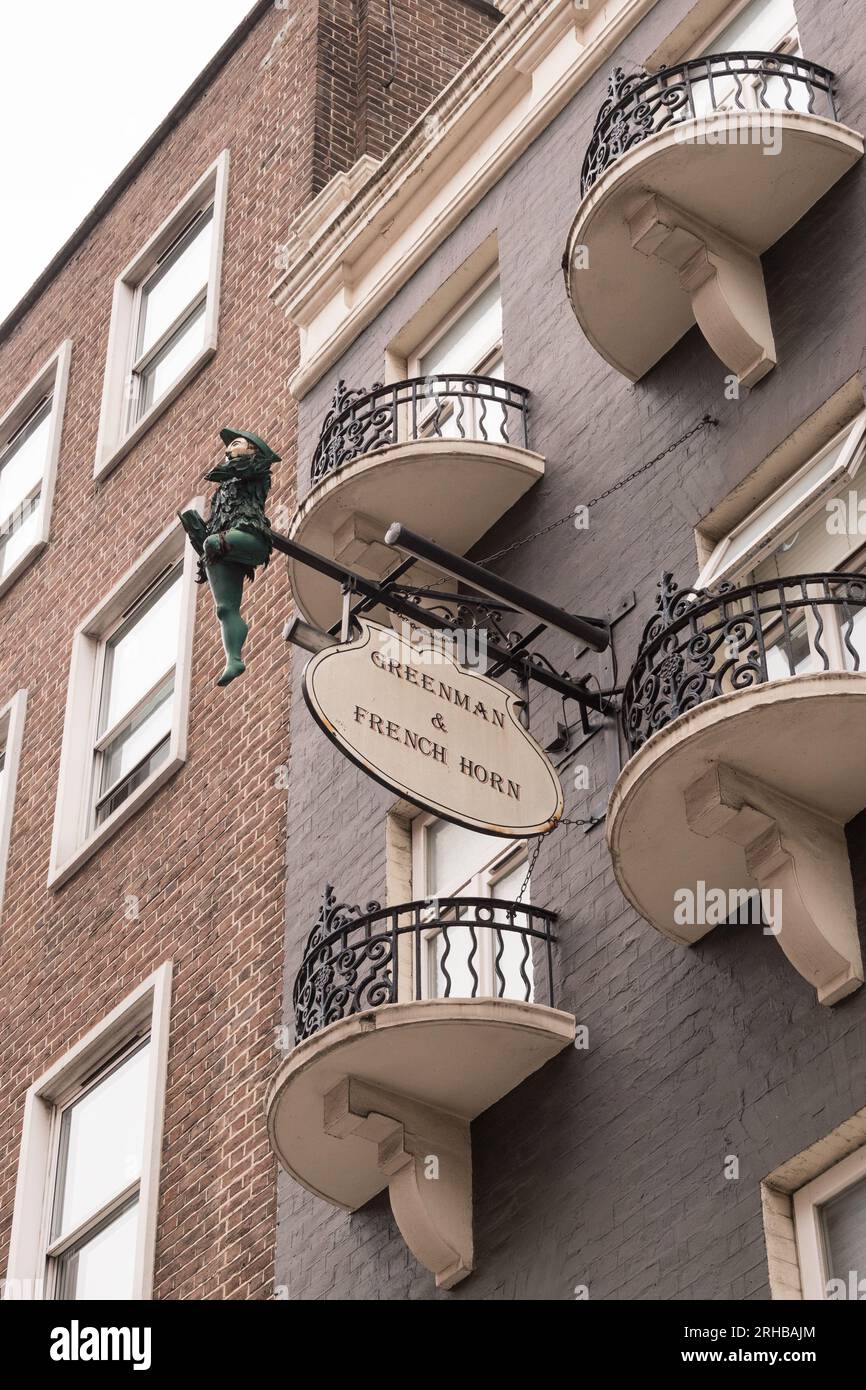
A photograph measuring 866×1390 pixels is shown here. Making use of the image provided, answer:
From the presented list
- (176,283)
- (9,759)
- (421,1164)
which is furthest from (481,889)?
(176,283)

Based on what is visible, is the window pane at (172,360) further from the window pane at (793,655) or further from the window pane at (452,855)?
the window pane at (793,655)

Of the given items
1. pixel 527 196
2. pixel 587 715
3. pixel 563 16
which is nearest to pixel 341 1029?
pixel 587 715

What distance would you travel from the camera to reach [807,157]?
13820mm

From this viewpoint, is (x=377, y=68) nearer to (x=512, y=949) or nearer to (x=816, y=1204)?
(x=512, y=949)

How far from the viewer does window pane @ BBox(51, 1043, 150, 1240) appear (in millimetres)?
17109

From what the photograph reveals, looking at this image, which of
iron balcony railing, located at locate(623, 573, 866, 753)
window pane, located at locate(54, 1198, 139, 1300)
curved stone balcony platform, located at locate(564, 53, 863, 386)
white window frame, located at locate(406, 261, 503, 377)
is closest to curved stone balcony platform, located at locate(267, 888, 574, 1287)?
iron balcony railing, located at locate(623, 573, 866, 753)

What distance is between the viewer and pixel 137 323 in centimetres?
2472

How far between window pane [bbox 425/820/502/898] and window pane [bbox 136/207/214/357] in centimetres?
977

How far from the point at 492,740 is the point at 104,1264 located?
6395mm

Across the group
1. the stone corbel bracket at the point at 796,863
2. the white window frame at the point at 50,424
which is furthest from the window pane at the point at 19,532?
the stone corbel bracket at the point at 796,863

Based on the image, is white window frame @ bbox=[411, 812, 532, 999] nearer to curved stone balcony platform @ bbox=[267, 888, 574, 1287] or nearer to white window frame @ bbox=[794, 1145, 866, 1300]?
curved stone balcony platform @ bbox=[267, 888, 574, 1287]

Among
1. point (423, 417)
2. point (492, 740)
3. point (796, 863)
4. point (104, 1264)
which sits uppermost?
point (423, 417)

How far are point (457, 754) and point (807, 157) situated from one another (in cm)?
442

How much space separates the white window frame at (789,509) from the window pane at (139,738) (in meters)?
7.37
